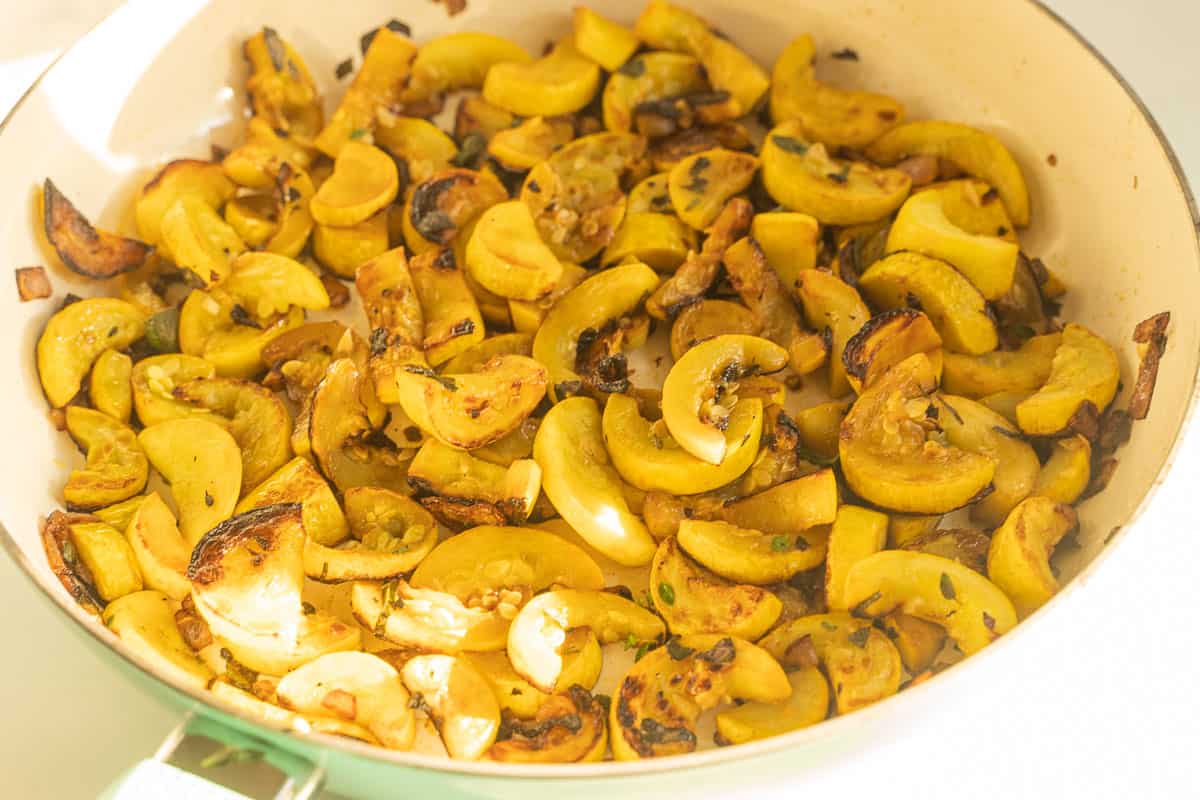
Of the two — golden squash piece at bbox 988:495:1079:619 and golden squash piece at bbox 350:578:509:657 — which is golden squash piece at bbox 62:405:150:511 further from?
golden squash piece at bbox 988:495:1079:619

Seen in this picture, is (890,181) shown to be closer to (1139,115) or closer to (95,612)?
(1139,115)

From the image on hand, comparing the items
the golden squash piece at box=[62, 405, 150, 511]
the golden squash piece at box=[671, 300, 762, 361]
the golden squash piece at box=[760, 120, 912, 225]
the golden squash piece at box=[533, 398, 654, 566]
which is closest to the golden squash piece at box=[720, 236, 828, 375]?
the golden squash piece at box=[671, 300, 762, 361]

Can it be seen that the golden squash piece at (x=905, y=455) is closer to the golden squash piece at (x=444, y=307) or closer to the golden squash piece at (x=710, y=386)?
the golden squash piece at (x=710, y=386)

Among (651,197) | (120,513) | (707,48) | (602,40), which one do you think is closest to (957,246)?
(651,197)

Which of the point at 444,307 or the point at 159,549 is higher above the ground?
the point at 444,307

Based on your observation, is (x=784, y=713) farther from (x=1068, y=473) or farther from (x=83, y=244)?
(x=83, y=244)

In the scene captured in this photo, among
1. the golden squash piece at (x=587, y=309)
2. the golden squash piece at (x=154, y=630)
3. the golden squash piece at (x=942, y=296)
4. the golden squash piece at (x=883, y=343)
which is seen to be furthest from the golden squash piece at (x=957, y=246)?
the golden squash piece at (x=154, y=630)
